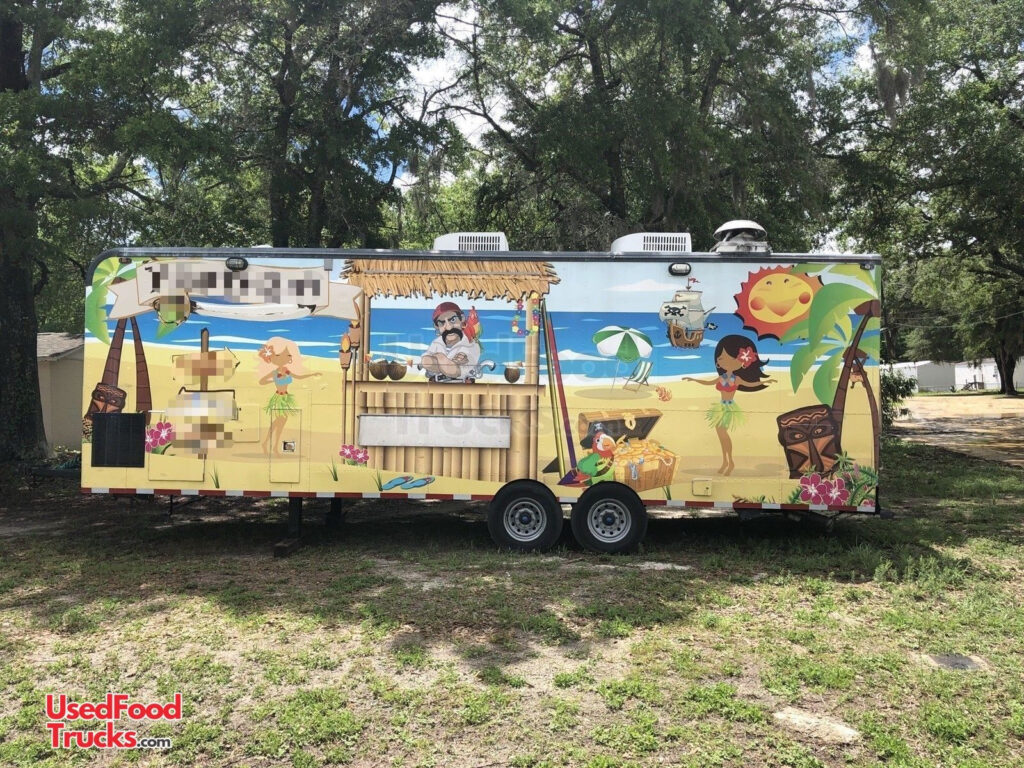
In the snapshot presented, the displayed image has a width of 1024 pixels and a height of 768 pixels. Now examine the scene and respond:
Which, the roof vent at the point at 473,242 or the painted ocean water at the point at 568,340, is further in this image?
the roof vent at the point at 473,242

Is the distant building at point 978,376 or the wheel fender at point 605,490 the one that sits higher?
the distant building at point 978,376

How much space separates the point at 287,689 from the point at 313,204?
10339mm

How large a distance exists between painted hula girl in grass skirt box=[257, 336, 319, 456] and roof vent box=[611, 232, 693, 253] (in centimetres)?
352

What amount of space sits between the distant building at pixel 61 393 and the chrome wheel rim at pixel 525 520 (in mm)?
14911

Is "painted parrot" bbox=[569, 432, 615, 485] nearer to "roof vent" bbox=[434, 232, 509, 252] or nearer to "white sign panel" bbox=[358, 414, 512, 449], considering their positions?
"white sign panel" bbox=[358, 414, 512, 449]

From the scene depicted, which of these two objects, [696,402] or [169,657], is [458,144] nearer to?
[696,402]

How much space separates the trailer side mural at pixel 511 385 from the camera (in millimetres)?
7352

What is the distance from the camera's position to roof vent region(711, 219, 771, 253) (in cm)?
764

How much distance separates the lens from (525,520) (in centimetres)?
760

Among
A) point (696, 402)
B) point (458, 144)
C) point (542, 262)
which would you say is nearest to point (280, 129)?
point (458, 144)

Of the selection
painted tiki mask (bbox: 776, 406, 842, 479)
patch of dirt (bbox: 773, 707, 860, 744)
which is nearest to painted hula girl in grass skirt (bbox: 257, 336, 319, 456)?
painted tiki mask (bbox: 776, 406, 842, 479)

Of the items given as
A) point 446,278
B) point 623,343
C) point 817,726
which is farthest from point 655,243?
point 817,726

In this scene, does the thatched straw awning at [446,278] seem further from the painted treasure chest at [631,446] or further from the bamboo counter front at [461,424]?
the painted treasure chest at [631,446]

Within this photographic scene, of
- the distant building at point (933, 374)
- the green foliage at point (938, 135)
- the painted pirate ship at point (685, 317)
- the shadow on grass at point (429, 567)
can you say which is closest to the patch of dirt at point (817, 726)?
the shadow on grass at point (429, 567)
